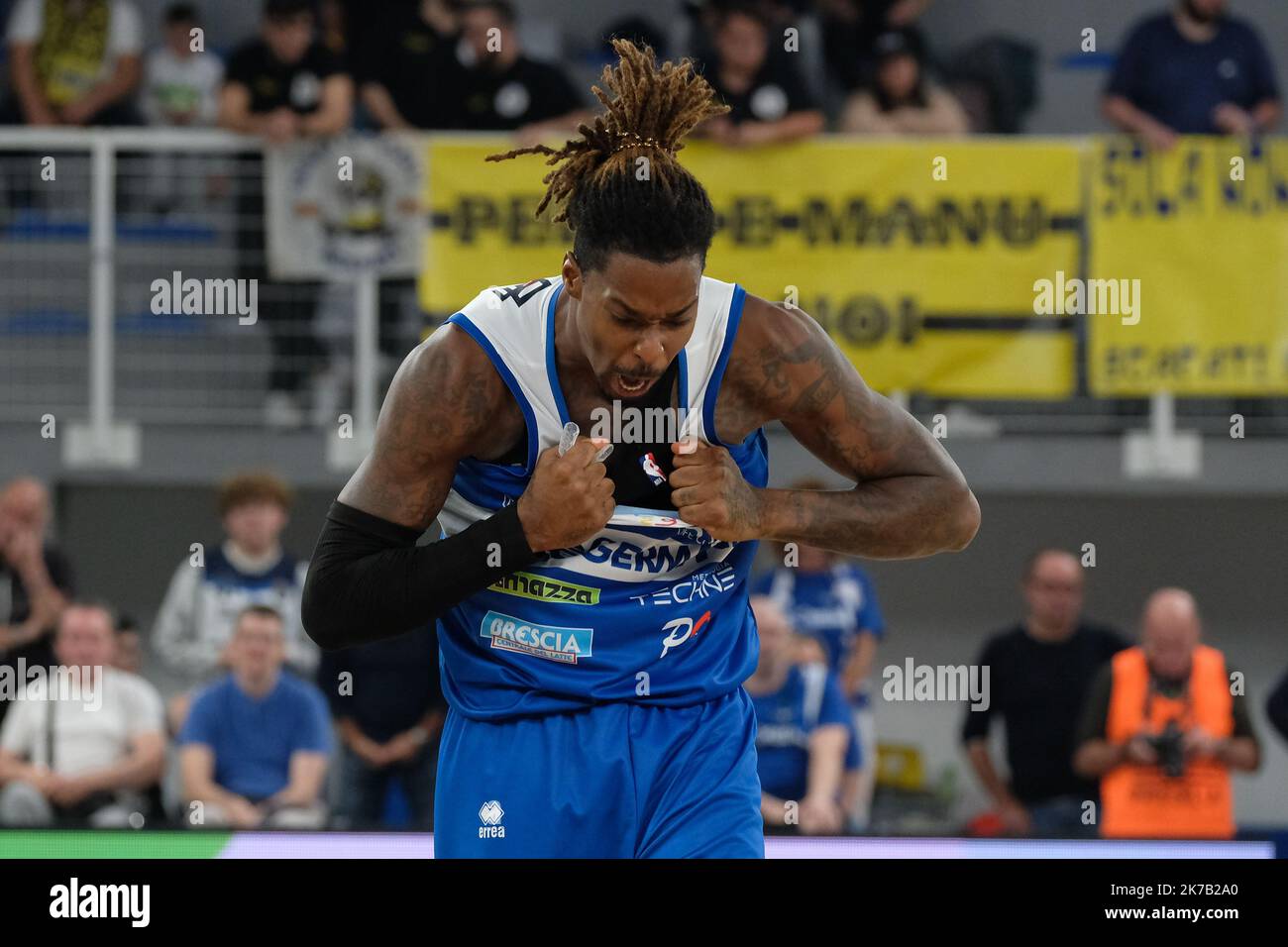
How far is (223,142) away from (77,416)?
1672 millimetres

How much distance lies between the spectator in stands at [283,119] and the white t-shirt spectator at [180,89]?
2.18ft

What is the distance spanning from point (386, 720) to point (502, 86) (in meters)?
3.21

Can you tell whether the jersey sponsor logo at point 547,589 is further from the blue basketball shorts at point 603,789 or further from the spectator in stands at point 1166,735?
the spectator in stands at point 1166,735

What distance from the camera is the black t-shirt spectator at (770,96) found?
862 centimetres

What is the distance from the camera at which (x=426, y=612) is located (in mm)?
3361

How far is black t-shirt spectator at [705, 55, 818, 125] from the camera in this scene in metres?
8.62

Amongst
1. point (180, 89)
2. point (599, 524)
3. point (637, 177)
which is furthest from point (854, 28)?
point (599, 524)

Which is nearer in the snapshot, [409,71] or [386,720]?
[386,720]

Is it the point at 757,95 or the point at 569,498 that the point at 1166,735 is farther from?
the point at 569,498

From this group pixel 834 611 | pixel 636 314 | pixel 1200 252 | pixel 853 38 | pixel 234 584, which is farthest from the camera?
pixel 853 38

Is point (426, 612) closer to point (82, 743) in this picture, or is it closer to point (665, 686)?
point (665, 686)

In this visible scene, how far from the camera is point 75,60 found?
31.6 ft

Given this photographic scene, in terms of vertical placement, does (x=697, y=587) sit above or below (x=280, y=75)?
below

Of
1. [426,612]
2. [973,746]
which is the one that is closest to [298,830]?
[426,612]
